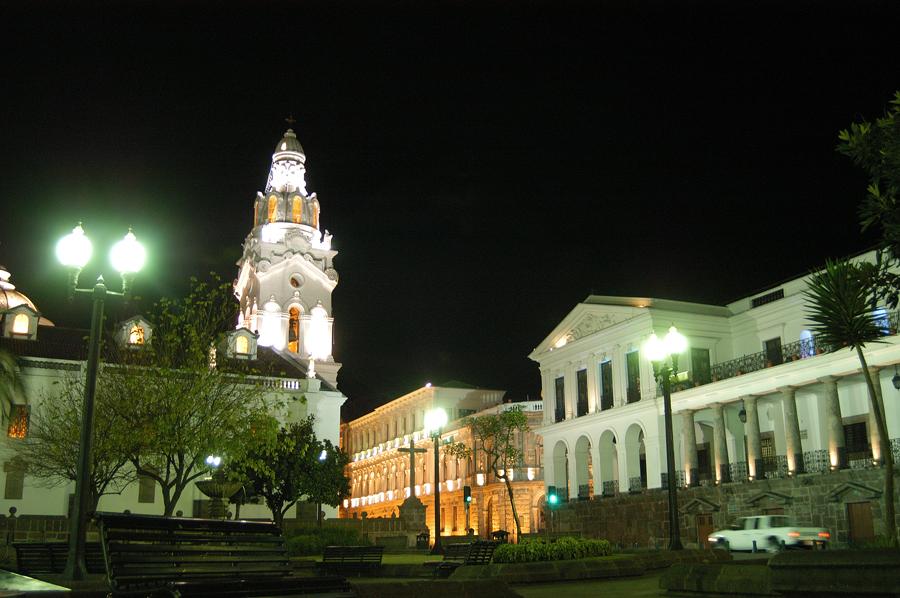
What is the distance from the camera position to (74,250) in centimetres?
1427

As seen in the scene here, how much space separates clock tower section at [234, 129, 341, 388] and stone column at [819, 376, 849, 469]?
36.8 meters

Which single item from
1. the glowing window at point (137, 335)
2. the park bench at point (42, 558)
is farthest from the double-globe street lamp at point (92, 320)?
the glowing window at point (137, 335)

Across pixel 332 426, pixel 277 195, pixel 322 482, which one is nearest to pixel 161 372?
pixel 322 482

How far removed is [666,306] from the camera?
4431 cm

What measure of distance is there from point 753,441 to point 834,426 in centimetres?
511

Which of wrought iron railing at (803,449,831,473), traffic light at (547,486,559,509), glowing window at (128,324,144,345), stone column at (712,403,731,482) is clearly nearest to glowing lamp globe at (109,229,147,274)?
glowing window at (128,324,144,345)

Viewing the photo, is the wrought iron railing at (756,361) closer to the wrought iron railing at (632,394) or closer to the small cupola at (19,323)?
the wrought iron railing at (632,394)

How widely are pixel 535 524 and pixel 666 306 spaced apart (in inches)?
968

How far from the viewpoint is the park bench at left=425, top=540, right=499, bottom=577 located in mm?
17317

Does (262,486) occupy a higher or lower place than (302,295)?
lower

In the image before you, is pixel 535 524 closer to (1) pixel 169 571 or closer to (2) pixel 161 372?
A: (2) pixel 161 372

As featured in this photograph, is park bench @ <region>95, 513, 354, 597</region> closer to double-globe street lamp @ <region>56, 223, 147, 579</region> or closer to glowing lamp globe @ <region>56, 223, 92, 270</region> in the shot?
double-globe street lamp @ <region>56, 223, 147, 579</region>

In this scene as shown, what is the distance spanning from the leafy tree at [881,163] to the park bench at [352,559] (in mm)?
12321

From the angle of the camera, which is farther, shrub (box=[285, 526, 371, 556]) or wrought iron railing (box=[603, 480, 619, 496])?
wrought iron railing (box=[603, 480, 619, 496])
